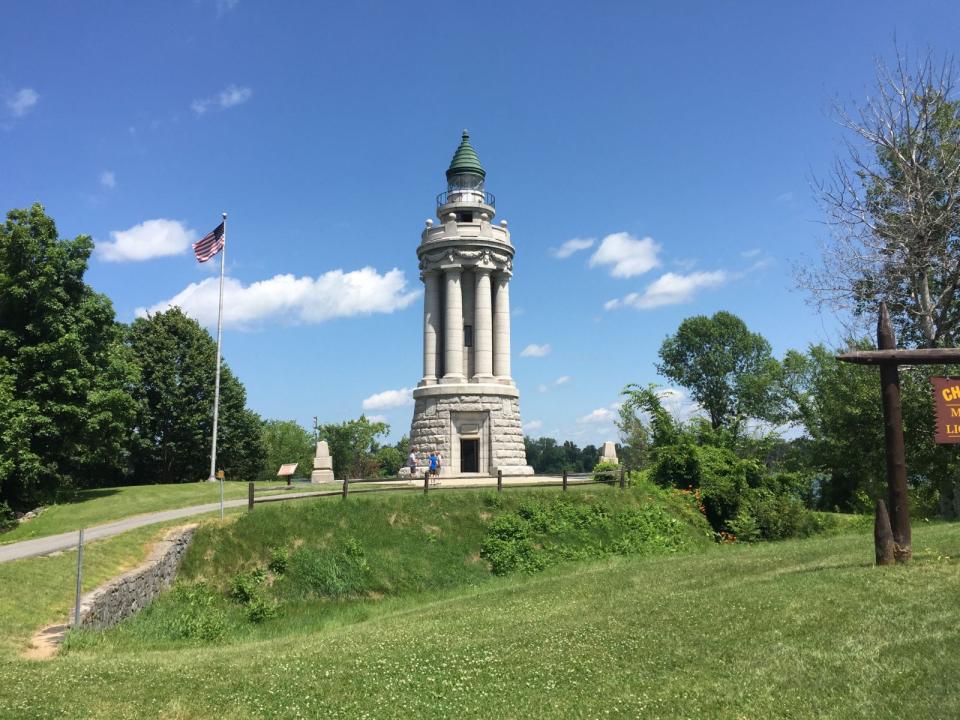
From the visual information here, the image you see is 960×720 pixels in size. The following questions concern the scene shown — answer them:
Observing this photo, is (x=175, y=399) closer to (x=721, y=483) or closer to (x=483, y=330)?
(x=483, y=330)

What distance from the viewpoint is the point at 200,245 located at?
38.8 m

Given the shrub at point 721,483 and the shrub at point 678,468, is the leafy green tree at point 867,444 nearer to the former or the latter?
the shrub at point 721,483

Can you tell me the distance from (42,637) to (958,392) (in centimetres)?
1668

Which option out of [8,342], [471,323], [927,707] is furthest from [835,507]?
[8,342]

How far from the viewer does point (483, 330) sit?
37688 millimetres

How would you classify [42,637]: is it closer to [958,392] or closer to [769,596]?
[769,596]

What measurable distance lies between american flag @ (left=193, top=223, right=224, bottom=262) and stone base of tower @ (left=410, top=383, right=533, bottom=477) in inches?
534

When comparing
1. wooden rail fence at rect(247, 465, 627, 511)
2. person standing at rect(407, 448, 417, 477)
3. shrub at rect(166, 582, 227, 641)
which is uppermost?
person standing at rect(407, 448, 417, 477)

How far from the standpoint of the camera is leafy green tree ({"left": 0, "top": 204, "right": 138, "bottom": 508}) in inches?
1152

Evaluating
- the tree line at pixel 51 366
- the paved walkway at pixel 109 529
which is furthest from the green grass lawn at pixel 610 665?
the tree line at pixel 51 366

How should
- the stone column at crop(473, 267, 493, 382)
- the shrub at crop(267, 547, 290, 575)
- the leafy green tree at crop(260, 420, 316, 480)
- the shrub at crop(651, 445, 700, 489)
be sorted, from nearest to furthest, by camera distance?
the shrub at crop(267, 547, 290, 575) < the shrub at crop(651, 445, 700, 489) < the stone column at crop(473, 267, 493, 382) < the leafy green tree at crop(260, 420, 316, 480)

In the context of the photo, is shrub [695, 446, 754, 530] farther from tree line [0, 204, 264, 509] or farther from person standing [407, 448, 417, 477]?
tree line [0, 204, 264, 509]

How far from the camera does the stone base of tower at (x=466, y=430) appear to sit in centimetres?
3612

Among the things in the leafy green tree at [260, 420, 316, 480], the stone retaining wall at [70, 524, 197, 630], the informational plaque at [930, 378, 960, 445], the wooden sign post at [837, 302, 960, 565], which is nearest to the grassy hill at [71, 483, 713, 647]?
the stone retaining wall at [70, 524, 197, 630]
